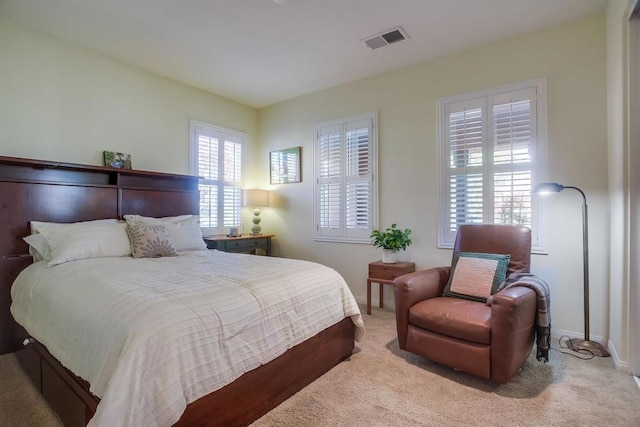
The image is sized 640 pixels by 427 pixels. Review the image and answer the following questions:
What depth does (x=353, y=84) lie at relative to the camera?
418 centimetres

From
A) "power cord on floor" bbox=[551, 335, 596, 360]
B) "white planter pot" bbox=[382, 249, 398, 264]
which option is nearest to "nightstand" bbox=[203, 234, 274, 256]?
"white planter pot" bbox=[382, 249, 398, 264]

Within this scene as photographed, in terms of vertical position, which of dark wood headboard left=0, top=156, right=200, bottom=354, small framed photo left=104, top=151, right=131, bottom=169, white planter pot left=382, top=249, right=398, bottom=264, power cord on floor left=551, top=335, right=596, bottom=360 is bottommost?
power cord on floor left=551, top=335, right=596, bottom=360

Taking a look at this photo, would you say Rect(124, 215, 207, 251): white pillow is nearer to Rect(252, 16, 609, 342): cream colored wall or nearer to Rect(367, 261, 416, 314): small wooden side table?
Rect(252, 16, 609, 342): cream colored wall

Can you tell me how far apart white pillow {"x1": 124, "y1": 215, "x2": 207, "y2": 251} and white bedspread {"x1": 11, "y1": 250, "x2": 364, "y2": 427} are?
2.37ft

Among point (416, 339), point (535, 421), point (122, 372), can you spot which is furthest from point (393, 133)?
point (122, 372)

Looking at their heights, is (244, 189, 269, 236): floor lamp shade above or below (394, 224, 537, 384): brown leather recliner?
above

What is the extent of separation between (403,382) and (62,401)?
6.45 feet

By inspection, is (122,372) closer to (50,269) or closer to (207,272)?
(207,272)

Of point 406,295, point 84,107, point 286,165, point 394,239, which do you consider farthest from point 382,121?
point 84,107

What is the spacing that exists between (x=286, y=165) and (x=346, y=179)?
3.50ft

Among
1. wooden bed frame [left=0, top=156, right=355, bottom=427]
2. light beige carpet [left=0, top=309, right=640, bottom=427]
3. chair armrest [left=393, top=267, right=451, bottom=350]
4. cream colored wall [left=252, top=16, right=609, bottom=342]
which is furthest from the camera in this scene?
cream colored wall [left=252, top=16, right=609, bottom=342]

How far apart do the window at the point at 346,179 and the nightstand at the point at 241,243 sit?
2.53ft

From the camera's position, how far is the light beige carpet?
175 centimetres

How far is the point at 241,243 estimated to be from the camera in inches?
169
